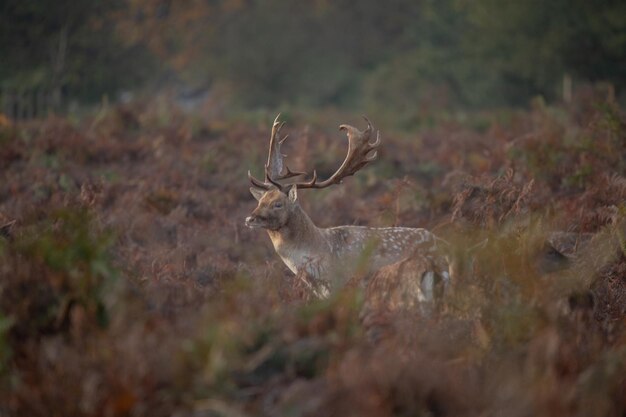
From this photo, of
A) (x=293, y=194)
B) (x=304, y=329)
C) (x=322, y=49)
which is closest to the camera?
(x=304, y=329)

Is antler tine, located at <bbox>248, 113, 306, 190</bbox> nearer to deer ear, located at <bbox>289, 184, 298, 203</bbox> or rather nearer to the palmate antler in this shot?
the palmate antler

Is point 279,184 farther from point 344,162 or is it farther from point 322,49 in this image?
point 322,49

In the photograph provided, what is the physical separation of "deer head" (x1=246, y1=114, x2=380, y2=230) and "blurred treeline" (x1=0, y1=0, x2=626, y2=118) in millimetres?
13514

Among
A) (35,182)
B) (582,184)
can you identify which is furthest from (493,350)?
(35,182)

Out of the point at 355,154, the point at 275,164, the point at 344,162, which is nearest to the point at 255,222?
the point at 275,164

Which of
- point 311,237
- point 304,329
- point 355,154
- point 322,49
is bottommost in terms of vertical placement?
point 322,49

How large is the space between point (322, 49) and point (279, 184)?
33.4m

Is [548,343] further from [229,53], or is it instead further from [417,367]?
[229,53]

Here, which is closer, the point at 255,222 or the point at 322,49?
the point at 255,222

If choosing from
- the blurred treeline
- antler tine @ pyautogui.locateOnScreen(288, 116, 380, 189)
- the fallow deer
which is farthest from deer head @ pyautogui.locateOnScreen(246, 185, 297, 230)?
the blurred treeline

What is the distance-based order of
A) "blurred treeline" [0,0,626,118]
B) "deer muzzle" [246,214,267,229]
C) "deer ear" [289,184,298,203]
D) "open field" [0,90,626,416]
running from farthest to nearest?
"blurred treeline" [0,0,626,118] → "deer ear" [289,184,298,203] → "deer muzzle" [246,214,267,229] → "open field" [0,90,626,416]

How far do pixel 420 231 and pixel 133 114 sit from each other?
382 inches

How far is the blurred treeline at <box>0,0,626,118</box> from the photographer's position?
22.8 metres

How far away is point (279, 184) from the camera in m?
8.61
